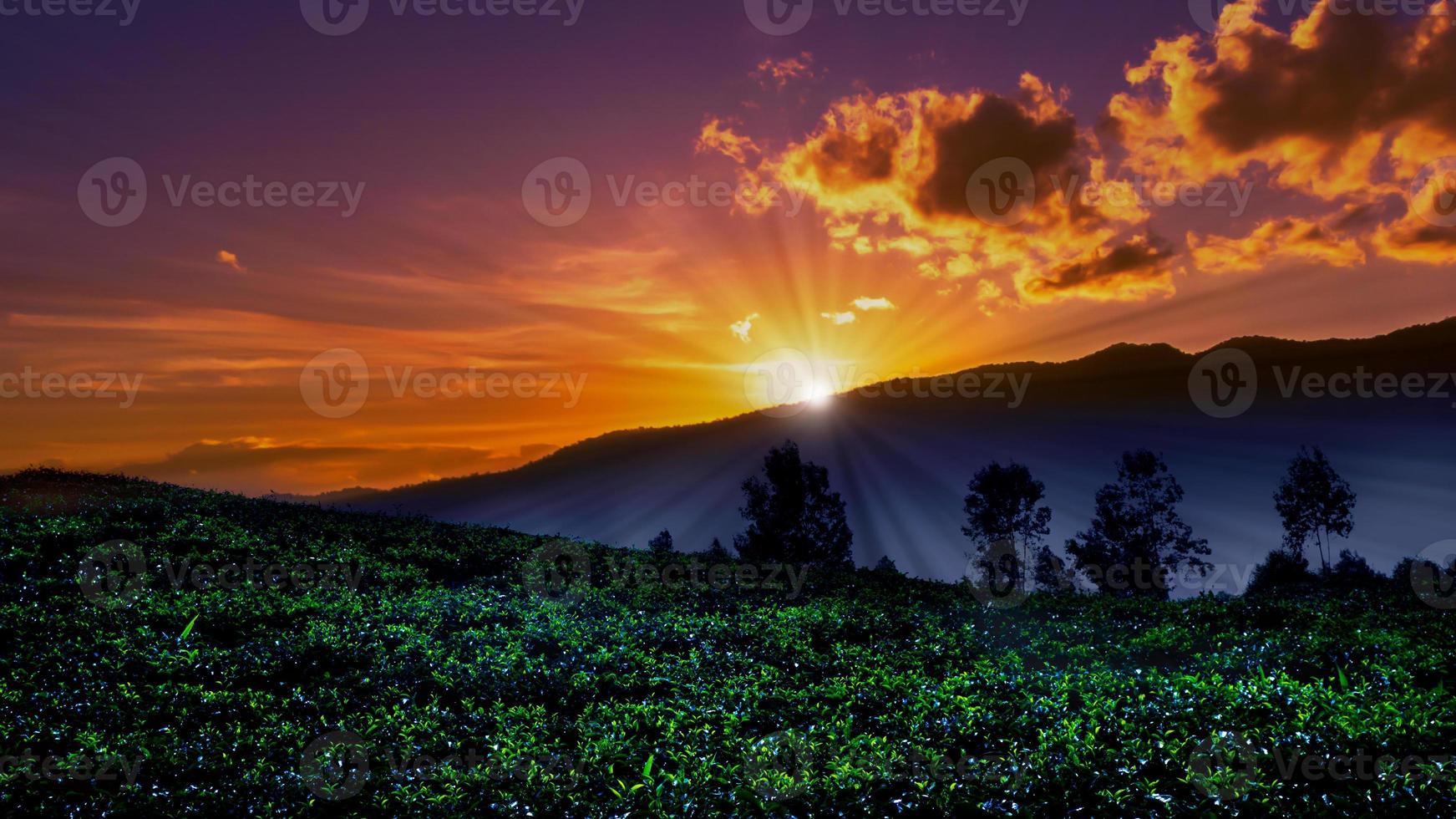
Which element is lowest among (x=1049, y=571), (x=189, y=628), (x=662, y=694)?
(x=1049, y=571)

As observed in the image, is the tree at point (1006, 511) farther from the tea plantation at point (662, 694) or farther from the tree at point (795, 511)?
the tea plantation at point (662, 694)

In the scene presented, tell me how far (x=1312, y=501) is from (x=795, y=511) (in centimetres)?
3320

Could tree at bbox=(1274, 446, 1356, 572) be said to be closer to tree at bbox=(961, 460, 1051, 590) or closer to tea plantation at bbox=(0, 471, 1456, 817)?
tree at bbox=(961, 460, 1051, 590)

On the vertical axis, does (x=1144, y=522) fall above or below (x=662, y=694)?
below

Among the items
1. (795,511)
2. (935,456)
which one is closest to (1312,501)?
(795,511)

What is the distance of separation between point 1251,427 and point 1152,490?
126m

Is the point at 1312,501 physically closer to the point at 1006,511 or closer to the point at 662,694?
the point at 1006,511

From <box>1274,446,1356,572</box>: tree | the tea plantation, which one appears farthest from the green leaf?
<box>1274,446,1356,572</box>: tree

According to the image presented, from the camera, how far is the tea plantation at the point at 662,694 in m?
8.06

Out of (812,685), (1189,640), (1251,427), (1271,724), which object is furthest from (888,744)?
(1251,427)

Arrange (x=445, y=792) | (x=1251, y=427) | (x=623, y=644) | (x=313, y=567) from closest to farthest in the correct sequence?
(x=445, y=792), (x=623, y=644), (x=313, y=567), (x=1251, y=427)

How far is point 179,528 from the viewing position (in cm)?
1959

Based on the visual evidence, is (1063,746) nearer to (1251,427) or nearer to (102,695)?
(102,695)

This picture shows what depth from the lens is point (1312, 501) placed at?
163 ft
